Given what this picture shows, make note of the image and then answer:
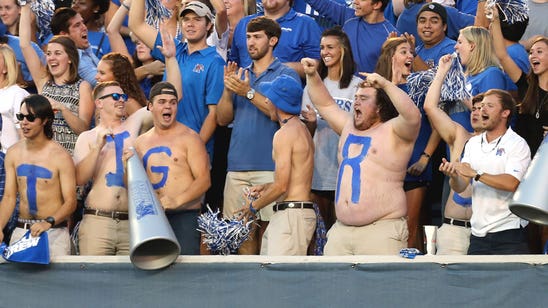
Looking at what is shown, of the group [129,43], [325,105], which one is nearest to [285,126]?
[325,105]

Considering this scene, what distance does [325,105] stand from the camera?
A: 9852 mm

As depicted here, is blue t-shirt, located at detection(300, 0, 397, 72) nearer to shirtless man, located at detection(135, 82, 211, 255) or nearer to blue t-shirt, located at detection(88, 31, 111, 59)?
shirtless man, located at detection(135, 82, 211, 255)

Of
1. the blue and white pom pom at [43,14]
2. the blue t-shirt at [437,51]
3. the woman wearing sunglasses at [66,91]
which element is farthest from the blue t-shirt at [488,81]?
the blue and white pom pom at [43,14]

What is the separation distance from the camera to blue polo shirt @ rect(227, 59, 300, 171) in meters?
10.2

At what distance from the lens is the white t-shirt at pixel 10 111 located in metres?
10.7

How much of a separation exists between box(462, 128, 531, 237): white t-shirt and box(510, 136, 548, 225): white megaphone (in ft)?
2.31

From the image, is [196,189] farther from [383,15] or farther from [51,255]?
[383,15]

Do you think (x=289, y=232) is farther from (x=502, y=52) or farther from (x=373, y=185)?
(x=502, y=52)

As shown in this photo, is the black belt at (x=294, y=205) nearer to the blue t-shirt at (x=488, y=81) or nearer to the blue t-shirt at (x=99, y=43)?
the blue t-shirt at (x=488, y=81)

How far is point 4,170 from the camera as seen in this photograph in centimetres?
979

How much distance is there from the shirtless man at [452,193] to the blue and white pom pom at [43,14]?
13.7 ft

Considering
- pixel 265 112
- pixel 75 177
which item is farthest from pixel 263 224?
pixel 75 177

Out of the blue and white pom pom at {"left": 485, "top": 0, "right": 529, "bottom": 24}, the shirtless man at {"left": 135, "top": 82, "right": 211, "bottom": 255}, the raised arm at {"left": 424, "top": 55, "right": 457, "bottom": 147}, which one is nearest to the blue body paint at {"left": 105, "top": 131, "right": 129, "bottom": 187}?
the shirtless man at {"left": 135, "top": 82, "right": 211, "bottom": 255}

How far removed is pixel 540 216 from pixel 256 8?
4.68 meters
